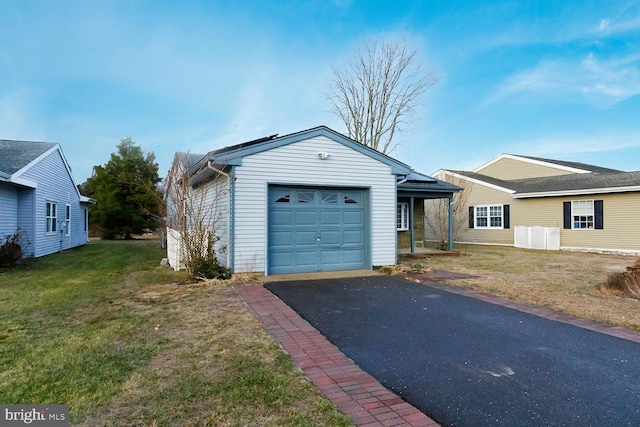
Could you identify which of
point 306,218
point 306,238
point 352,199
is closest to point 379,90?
point 352,199

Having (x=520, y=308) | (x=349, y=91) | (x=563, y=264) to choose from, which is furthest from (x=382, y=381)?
(x=349, y=91)

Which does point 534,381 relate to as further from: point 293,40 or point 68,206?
point 68,206

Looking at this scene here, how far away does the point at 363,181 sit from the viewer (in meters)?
10.3

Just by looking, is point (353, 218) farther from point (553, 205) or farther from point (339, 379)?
point (553, 205)

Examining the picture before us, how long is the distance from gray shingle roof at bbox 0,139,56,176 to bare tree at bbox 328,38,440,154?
19532 millimetres

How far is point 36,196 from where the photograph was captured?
14414 mm

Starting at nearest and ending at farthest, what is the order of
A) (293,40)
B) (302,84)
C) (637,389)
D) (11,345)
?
(637,389) → (11,345) → (293,40) → (302,84)

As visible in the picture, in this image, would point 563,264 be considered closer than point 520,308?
No

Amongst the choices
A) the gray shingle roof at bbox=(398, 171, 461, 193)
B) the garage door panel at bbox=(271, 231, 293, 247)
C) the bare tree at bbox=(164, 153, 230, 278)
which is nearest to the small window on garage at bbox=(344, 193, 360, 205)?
the garage door panel at bbox=(271, 231, 293, 247)

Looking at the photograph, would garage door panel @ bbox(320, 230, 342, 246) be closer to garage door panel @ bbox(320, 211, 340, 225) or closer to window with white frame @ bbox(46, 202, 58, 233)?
garage door panel @ bbox(320, 211, 340, 225)

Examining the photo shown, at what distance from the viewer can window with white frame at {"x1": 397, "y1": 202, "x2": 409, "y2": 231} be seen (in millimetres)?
17266

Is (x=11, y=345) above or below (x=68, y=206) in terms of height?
below

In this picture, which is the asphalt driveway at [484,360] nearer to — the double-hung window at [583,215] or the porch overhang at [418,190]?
the porch overhang at [418,190]

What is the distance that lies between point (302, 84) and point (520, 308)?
43.9ft
